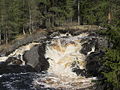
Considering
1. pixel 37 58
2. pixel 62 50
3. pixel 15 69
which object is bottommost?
pixel 15 69

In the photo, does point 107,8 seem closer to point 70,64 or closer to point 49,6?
point 70,64

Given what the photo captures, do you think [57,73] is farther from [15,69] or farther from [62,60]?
[15,69]

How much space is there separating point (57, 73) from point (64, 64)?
8.71 feet

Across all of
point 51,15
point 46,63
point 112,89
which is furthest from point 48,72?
point 51,15

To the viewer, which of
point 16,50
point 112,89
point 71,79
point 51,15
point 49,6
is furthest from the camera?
point 49,6

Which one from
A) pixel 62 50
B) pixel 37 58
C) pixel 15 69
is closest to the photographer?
pixel 15 69

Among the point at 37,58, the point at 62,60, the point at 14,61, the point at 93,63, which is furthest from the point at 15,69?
the point at 93,63

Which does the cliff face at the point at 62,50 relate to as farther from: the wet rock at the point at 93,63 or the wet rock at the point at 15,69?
the wet rock at the point at 15,69

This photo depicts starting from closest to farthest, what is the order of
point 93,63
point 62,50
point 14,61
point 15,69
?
point 93,63, point 15,69, point 14,61, point 62,50

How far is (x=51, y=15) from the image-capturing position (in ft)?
165

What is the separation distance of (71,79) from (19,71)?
26.2 feet

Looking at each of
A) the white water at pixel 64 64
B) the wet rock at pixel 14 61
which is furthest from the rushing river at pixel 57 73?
the wet rock at pixel 14 61

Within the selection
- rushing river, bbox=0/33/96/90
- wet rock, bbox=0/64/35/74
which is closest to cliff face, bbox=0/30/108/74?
rushing river, bbox=0/33/96/90

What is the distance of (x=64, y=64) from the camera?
31531 mm
